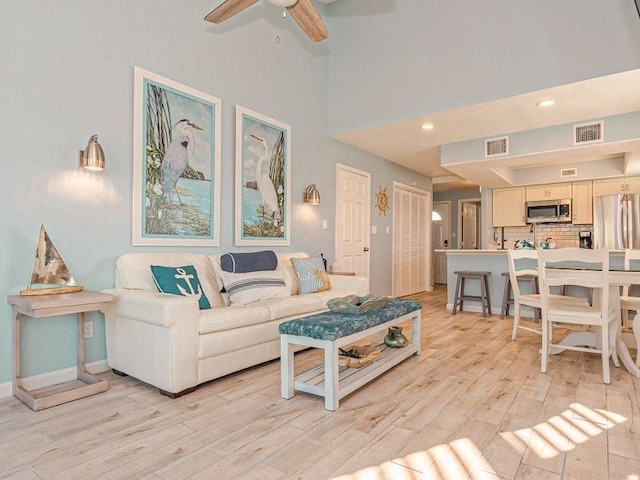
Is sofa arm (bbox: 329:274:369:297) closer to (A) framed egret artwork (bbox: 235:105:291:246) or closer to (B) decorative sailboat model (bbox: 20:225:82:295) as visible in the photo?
(A) framed egret artwork (bbox: 235:105:291:246)

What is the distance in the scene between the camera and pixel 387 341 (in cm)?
304

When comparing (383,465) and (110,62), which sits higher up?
(110,62)

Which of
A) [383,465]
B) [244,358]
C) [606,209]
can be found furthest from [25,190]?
[606,209]

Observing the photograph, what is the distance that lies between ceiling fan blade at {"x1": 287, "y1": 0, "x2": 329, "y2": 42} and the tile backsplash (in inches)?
220

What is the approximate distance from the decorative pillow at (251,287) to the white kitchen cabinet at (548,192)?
17.5ft

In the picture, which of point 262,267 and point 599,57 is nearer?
point 599,57

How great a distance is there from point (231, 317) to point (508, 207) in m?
6.04

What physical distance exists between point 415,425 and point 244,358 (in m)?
1.33

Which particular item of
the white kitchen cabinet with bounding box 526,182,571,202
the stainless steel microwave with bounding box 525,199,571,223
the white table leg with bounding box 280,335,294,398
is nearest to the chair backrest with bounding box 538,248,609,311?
the white table leg with bounding box 280,335,294,398

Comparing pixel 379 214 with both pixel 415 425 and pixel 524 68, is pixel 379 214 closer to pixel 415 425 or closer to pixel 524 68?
pixel 524 68

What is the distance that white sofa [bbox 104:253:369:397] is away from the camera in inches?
94.6

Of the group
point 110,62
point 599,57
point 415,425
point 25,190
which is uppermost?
point 599,57

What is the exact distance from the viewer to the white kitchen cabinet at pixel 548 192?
21.3 feet

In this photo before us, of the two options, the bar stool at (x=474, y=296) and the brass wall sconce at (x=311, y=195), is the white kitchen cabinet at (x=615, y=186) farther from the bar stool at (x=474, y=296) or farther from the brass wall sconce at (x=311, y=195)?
the brass wall sconce at (x=311, y=195)
